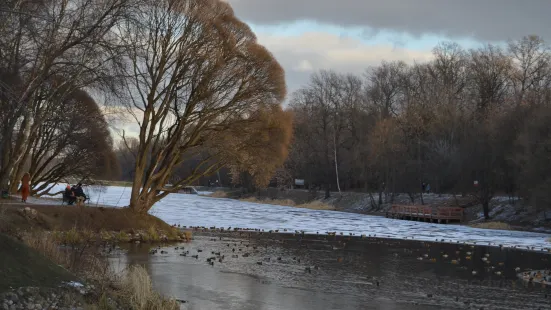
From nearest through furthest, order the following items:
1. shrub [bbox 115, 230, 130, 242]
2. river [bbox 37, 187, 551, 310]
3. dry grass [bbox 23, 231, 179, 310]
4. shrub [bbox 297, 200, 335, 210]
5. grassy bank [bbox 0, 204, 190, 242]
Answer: dry grass [bbox 23, 231, 179, 310], river [bbox 37, 187, 551, 310], grassy bank [bbox 0, 204, 190, 242], shrub [bbox 115, 230, 130, 242], shrub [bbox 297, 200, 335, 210]

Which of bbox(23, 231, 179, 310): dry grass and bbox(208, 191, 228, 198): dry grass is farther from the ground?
bbox(208, 191, 228, 198): dry grass

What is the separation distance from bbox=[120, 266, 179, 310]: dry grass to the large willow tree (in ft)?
63.9

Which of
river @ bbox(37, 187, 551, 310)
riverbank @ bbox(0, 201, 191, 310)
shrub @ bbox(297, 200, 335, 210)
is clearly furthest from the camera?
shrub @ bbox(297, 200, 335, 210)

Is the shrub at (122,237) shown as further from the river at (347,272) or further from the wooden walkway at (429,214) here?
the wooden walkway at (429,214)

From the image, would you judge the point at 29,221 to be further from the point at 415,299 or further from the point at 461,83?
the point at 461,83

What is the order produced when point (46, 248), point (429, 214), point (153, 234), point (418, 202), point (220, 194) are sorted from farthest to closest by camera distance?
point (220, 194)
point (418, 202)
point (429, 214)
point (153, 234)
point (46, 248)

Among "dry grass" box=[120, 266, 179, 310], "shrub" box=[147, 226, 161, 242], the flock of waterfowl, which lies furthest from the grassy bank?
"dry grass" box=[120, 266, 179, 310]

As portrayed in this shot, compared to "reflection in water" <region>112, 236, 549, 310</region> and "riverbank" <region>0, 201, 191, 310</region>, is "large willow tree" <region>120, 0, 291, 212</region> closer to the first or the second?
"reflection in water" <region>112, 236, 549, 310</region>

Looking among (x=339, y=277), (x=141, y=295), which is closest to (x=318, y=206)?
(x=339, y=277)

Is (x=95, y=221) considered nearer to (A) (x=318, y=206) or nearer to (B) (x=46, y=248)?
(B) (x=46, y=248)

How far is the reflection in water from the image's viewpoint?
18109 millimetres

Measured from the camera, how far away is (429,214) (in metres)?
62.6

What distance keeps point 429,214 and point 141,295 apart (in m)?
52.7

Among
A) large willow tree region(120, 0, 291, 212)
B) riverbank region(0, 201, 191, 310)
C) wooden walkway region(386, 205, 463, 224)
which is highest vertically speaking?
large willow tree region(120, 0, 291, 212)
